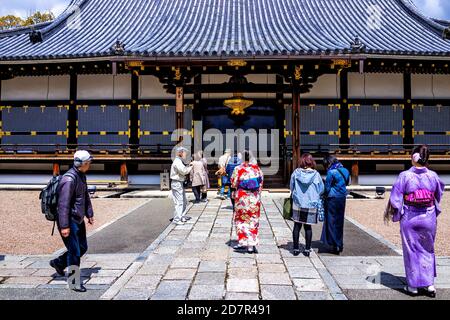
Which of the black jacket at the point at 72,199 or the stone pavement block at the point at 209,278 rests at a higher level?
the black jacket at the point at 72,199

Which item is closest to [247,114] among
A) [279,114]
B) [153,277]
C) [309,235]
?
[279,114]

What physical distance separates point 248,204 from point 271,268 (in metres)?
1.16

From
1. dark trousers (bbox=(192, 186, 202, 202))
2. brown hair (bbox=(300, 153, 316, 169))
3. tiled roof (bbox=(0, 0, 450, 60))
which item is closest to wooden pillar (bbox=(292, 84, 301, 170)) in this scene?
tiled roof (bbox=(0, 0, 450, 60))

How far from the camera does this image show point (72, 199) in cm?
422

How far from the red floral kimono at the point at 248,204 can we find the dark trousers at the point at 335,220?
1127mm

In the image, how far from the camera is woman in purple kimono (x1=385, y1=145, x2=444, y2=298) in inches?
162

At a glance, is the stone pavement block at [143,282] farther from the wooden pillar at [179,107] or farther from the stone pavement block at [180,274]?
the wooden pillar at [179,107]

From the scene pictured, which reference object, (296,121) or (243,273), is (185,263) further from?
(296,121)

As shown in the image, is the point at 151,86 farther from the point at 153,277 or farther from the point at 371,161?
the point at 153,277

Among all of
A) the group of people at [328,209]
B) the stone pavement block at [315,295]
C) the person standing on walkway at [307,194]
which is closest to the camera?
the stone pavement block at [315,295]

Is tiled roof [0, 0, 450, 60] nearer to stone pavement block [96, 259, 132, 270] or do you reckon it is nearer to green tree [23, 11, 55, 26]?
stone pavement block [96, 259, 132, 270]

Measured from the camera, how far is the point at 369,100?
14883 mm

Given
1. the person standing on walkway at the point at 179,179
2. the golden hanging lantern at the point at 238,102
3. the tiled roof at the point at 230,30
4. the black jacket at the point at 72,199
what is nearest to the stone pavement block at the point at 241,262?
the black jacket at the point at 72,199

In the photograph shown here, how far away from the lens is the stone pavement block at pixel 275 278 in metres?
4.40
